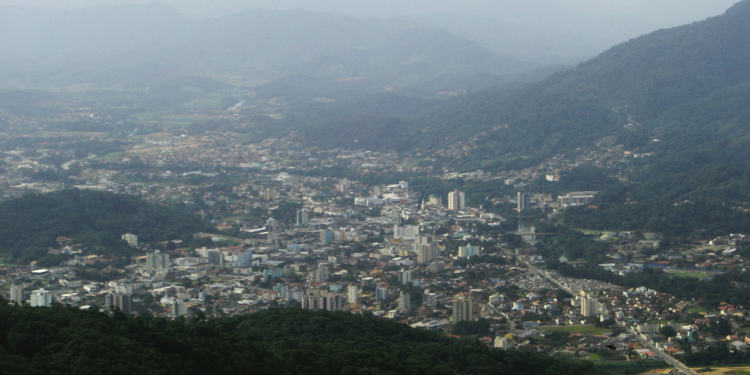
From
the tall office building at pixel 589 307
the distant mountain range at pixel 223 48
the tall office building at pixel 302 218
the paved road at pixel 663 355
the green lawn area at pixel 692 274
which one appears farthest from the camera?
the distant mountain range at pixel 223 48

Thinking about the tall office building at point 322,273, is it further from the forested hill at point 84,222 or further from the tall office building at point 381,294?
the forested hill at point 84,222

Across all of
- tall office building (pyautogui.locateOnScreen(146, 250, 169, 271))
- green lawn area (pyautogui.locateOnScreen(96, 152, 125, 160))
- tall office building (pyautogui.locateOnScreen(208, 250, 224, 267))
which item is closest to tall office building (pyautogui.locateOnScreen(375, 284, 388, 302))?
tall office building (pyautogui.locateOnScreen(208, 250, 224, 267))

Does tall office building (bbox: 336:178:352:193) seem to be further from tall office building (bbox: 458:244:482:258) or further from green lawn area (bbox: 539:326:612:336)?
green lawn area (bbox: 539:326:612:336)

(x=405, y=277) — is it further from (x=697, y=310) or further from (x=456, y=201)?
(x=456, y=201)

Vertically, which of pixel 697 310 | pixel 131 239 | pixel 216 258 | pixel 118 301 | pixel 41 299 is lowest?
pixel 697 310

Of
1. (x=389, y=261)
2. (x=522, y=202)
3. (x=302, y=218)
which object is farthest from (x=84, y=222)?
(x=522, y=202)

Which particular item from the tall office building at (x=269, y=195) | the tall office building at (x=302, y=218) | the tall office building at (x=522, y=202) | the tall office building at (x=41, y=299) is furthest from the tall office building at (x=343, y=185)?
the tall office building at (x=41, y=299)

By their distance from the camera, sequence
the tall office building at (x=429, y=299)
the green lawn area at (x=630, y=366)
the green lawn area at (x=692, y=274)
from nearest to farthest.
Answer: the green lawn area at (x=630, y=366), the tall office building at (x=429, y=299), the green lawn area at (x=692, y=274)
